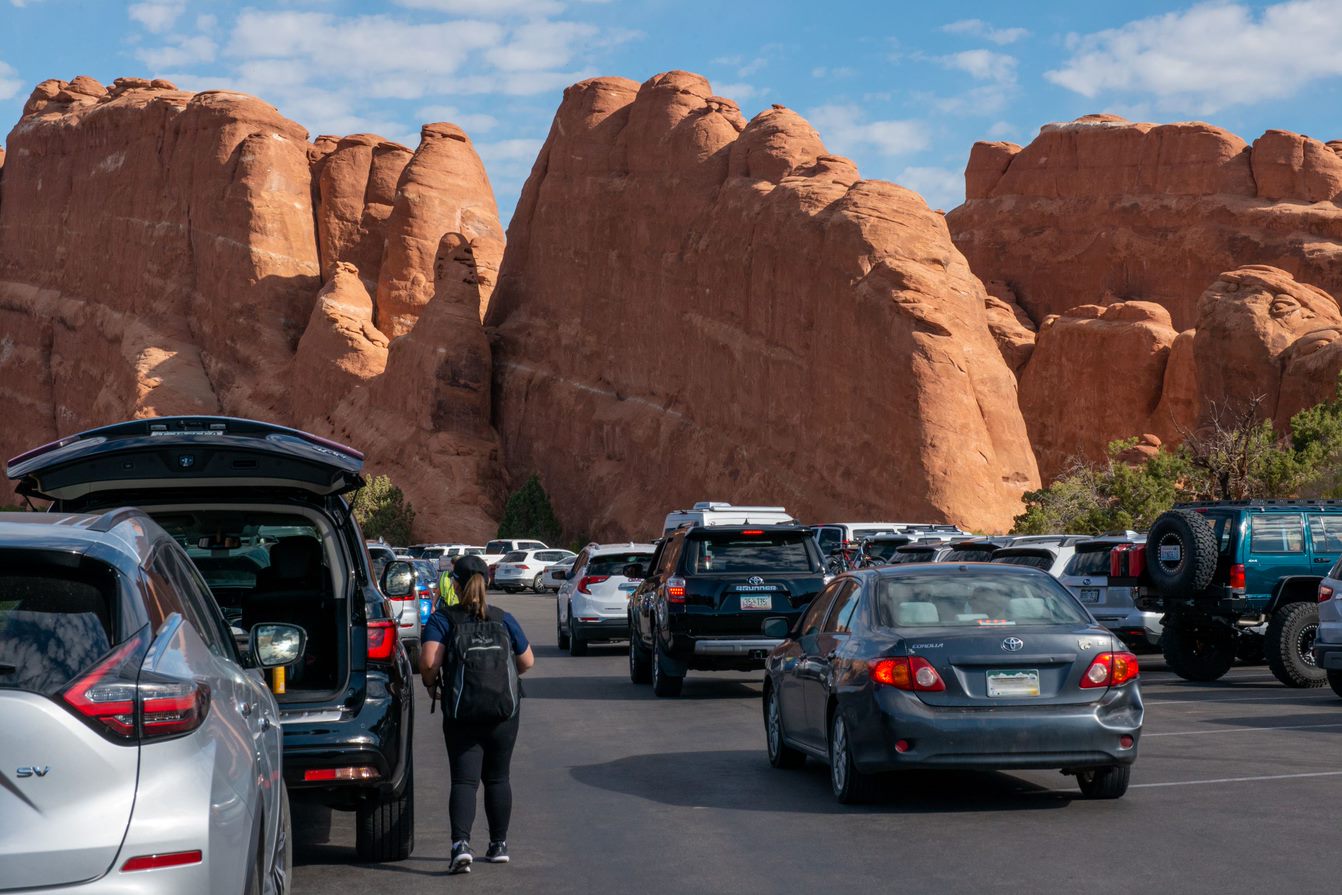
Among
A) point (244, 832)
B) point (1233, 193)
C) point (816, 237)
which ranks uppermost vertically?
point (1233, 193)

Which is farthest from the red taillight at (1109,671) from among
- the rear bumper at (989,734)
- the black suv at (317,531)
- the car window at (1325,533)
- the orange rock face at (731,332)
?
the orange rock face at (731,332)

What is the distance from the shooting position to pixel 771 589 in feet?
58.3

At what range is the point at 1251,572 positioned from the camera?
18.6 metres

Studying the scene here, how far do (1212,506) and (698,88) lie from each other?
6772cm

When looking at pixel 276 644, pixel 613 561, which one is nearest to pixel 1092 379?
pixel 613 561

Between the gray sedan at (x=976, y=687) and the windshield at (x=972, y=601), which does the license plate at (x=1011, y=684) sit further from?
the windshield at (x=972, y=601)

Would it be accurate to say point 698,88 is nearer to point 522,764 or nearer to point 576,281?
point 576,281

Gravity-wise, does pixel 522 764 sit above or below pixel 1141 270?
below

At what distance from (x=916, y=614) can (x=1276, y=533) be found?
403 inches

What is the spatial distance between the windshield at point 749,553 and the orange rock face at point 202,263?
68474mm

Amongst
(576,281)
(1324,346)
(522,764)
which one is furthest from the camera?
(576,281)

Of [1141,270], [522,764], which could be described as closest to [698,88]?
[1141,270]

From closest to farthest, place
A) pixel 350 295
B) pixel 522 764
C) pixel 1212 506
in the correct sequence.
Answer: pixel 522 764, pixel 1212 506, pixel 350 295

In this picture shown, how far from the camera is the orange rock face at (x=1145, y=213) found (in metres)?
93.3
